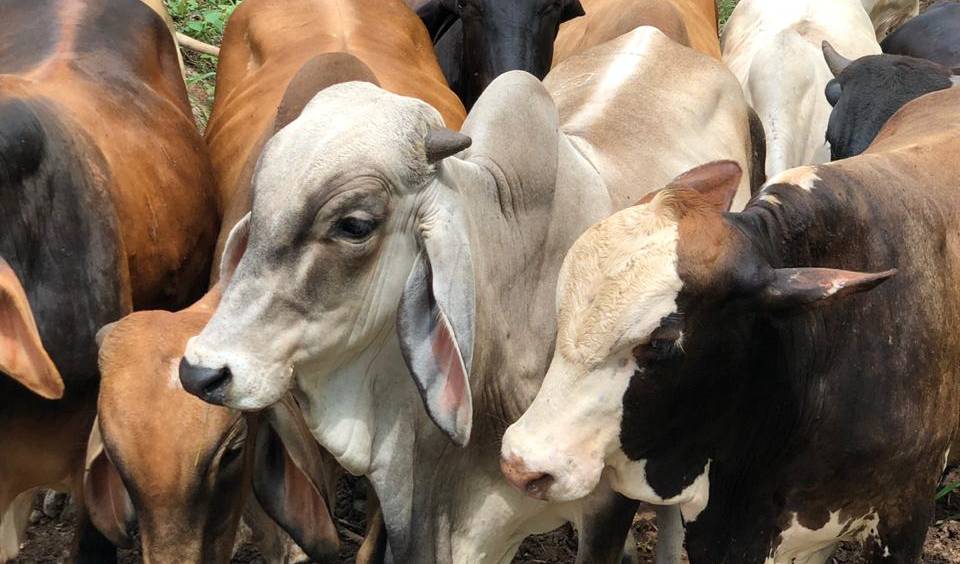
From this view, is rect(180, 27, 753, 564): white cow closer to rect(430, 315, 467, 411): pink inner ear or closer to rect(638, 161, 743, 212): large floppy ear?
rect(430, 315, 467, 411): pink inner ear

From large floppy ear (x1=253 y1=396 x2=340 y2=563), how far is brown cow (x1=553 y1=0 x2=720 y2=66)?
6.30 feet

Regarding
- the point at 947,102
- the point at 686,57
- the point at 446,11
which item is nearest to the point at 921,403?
the point at 947,102

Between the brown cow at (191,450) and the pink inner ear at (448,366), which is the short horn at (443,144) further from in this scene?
the brown cow at (191,450)

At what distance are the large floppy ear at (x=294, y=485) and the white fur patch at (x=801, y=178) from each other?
1.24 meters

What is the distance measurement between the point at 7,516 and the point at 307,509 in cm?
97

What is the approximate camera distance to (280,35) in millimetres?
4672

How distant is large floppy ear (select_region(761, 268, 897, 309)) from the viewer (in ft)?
8.31

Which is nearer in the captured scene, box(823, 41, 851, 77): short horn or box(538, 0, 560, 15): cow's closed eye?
box(823, 41, 851, 77): short horn

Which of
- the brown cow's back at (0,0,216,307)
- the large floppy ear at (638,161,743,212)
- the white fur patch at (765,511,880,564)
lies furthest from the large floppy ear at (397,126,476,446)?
the brown cow's back at (0,0,216,307)

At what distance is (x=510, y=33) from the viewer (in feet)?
15.9

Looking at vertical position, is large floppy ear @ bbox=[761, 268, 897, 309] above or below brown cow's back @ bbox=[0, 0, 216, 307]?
above

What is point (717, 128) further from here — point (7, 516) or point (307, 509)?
point (7, 516)

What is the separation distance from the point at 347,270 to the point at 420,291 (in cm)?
18

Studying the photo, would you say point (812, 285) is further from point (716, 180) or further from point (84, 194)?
point (84, 194)
